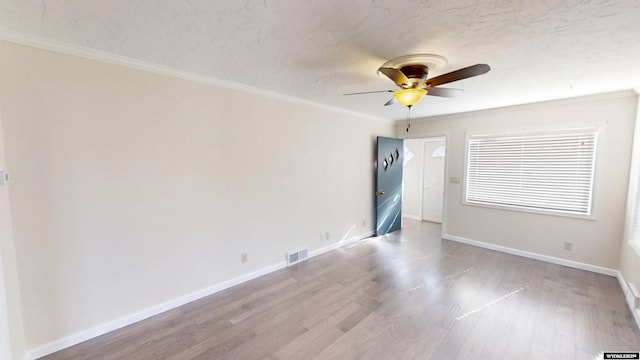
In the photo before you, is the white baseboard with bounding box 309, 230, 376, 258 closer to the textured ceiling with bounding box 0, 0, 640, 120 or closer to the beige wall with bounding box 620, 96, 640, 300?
the textured ceiling with bounding box 0, 0, 640, 120

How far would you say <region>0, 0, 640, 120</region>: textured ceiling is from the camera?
146 centimetres

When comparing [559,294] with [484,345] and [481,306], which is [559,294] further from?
[484,345]

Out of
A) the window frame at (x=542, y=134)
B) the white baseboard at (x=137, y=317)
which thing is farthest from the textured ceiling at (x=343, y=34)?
the white baseboard at (x=137, y=317)

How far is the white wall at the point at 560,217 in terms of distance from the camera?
3197mm

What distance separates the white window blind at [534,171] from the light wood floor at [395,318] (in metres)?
1.02

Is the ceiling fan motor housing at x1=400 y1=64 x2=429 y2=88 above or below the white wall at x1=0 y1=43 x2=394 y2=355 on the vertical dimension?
above

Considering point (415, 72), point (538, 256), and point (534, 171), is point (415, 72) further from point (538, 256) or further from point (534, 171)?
point (538, 256)

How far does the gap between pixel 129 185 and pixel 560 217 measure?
18.0 feet

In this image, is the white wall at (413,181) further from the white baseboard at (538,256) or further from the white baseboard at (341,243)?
the white baseboard at (341,243)

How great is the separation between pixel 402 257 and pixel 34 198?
165 inches

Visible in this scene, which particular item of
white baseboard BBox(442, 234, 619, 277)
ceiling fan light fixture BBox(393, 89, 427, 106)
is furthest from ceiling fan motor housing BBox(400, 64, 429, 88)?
white baseboard BBox(442, 234, 619, 277)

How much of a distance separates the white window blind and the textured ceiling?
115 cm

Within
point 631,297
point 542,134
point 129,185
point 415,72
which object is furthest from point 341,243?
point 542,134

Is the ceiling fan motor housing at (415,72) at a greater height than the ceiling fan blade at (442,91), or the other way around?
the ceiling fan motor housing at (415,72)
